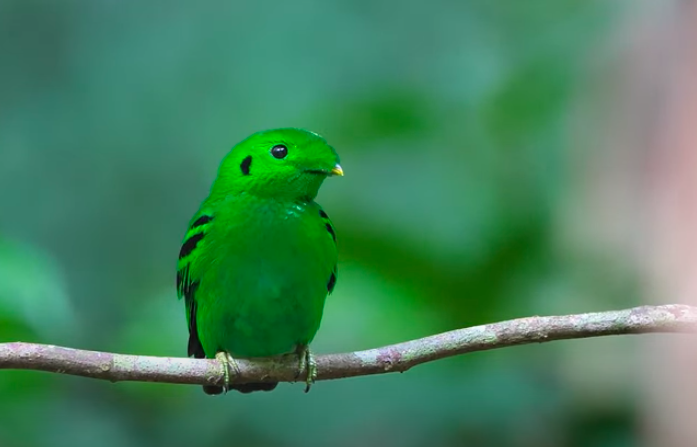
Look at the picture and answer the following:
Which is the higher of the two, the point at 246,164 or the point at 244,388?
the point at 246,164

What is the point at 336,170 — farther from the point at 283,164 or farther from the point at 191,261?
the point at 191,261

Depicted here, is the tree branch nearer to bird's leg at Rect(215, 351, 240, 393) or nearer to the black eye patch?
bird's leg at Rect(215, 351, 240, 393)

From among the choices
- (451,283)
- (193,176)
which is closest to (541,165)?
(451,283)

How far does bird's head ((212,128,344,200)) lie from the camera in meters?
3.27

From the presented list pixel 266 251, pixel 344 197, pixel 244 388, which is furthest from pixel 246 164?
pixel 344 197

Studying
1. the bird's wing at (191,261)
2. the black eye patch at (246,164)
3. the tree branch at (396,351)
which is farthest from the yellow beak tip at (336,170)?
the tree branch at (396,351)

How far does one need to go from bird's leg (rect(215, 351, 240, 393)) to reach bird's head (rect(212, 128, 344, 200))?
61cm

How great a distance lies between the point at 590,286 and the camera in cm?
467

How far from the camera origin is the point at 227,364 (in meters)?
3.29

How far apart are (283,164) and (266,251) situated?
323mm

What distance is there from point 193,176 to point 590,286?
2602 millimetres

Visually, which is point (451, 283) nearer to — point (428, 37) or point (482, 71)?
point (482, 71)

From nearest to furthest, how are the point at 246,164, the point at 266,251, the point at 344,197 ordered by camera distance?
the point at 266,251 < the point at 246,164 < the point at 344,197

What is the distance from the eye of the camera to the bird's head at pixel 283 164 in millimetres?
3270
